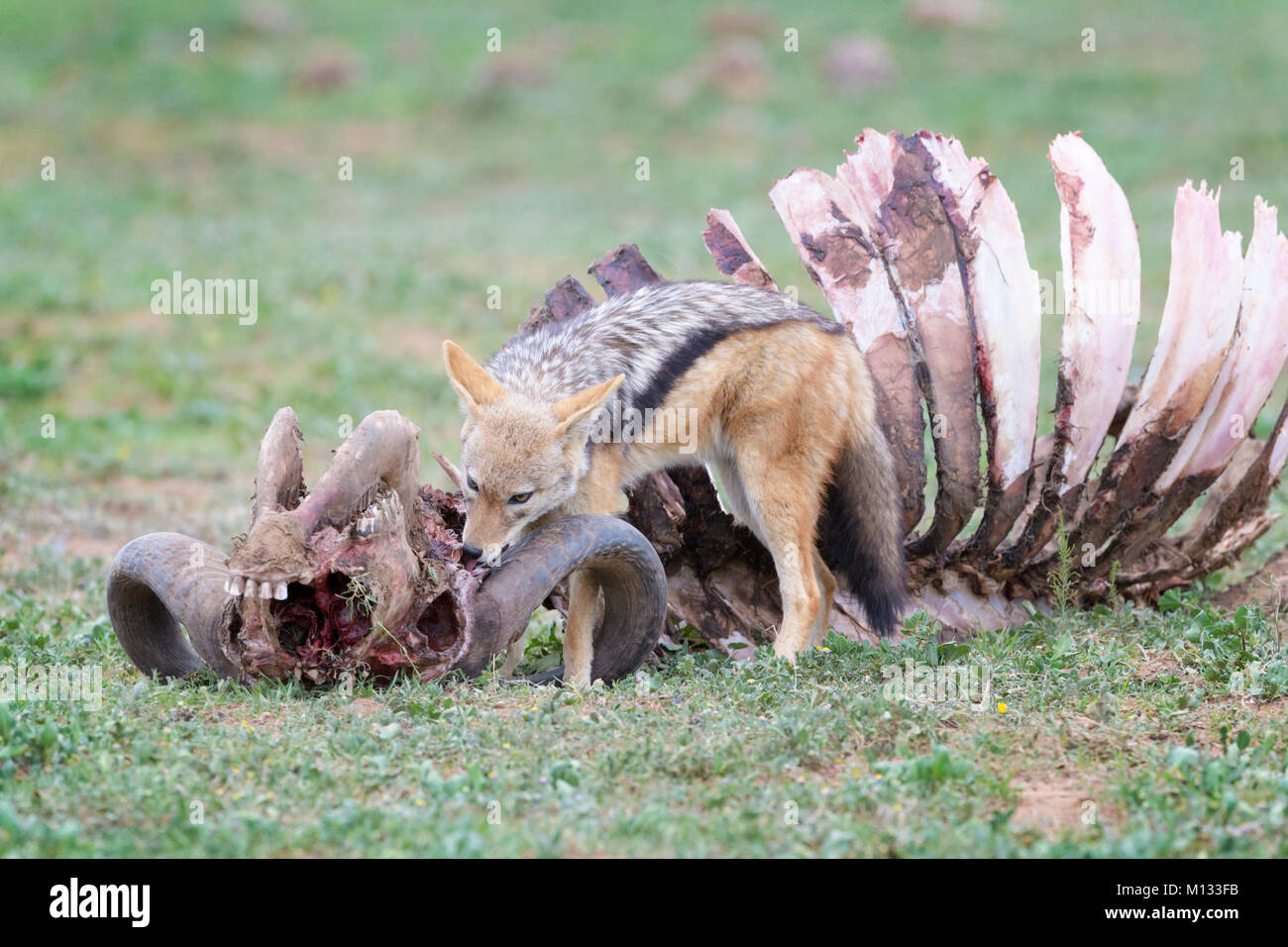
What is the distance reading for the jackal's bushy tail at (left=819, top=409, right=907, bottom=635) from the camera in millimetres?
6465

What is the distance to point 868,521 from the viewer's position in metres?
6.58

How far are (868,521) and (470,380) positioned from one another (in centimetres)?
202

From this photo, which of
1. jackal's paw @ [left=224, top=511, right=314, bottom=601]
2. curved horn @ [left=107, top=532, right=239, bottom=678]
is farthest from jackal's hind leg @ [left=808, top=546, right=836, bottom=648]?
curved horn @ [left=107, top=532, right=239, bottom=678]

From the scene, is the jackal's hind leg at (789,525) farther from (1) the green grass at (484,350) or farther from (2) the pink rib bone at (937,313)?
(2) the pink rib bone at (937,313)

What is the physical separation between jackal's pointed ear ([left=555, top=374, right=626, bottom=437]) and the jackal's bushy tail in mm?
1268

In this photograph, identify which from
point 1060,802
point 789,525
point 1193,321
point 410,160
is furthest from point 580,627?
point 410,160

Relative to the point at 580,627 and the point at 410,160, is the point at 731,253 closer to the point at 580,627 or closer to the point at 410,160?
the point at 580,627

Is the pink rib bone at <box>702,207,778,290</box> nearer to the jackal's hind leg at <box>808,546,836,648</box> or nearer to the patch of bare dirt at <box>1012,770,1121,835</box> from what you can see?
the jackal's hind leg at <box>808,546,836,648</box>

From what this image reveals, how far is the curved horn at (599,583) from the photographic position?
18.7ft

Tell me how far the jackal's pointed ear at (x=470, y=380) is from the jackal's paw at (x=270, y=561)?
1.32 m

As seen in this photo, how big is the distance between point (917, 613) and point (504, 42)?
24.1 metres

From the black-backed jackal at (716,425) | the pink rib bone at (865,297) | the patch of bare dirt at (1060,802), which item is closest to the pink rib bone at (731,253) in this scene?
the pink rib bone at (865,297)

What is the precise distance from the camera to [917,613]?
678 cm
